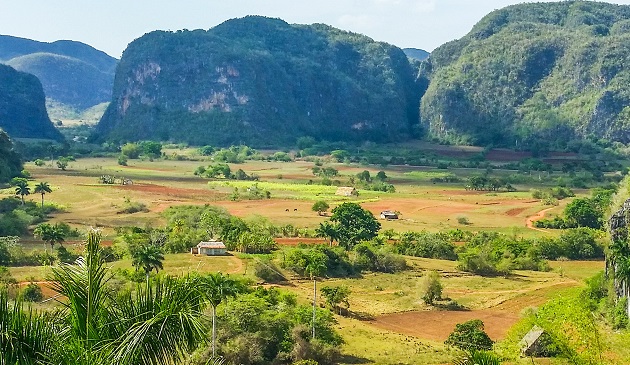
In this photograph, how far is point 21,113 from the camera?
637 feet

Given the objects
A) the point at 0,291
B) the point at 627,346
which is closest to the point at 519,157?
the point at 627,346

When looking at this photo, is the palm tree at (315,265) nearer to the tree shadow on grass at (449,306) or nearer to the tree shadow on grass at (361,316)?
the tree shadow on grass at (361,316)

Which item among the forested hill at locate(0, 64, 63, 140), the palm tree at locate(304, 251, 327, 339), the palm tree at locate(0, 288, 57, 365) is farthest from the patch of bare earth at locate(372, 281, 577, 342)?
the forested hill at locate(0, 64, 63, 140)

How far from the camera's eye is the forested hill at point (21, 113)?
620ft

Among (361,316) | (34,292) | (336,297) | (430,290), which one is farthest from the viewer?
(430,290)

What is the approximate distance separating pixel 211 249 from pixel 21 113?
539 feet

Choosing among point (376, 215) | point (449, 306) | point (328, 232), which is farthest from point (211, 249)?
point (376, 215)

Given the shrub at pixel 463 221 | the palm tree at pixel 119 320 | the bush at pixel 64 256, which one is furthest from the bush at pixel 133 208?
the palm tree at pixel 119 320

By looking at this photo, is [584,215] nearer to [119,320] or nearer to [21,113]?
[119,320]

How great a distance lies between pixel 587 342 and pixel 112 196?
71716 mm

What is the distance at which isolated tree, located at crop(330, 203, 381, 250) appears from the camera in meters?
55.7

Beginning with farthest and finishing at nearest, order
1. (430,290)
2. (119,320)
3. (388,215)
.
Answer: (388,215), (430,290), (119,320)

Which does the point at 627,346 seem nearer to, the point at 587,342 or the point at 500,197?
the point at 587,342

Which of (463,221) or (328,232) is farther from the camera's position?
(463,221)
